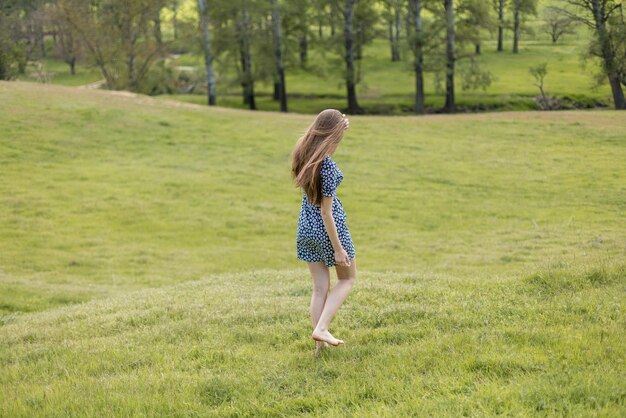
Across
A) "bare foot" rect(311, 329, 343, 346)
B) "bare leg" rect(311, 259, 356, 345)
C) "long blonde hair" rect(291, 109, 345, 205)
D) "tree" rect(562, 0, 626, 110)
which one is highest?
"tree" rect(562, 0, 626, 110)

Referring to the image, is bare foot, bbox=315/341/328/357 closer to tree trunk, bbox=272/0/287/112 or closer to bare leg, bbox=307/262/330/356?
bare leg, bbox=307/262/330/356

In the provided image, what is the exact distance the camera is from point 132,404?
5.74 metres

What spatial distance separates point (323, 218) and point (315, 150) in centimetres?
66

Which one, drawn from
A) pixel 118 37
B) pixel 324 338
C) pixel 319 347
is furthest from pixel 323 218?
pixel 118 37

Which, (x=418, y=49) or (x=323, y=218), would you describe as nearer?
(x=323, y=218)

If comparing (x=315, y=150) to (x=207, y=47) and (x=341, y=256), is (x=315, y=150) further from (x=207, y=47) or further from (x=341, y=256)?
(x=207, y=47)

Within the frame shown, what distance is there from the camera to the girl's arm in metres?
6.39

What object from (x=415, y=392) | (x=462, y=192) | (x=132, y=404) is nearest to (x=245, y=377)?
(x=132, y=404)

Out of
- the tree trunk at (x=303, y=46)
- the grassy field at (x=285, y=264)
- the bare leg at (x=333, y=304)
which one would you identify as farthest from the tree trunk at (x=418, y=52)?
the bare leg at (x=333, y=304)

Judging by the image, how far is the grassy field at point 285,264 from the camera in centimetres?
587

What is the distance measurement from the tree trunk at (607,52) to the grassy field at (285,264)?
8007mm

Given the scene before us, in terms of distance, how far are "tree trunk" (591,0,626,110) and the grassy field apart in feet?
26.3

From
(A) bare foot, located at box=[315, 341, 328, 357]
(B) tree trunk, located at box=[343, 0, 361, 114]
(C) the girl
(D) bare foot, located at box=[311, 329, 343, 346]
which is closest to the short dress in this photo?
(C) the girl

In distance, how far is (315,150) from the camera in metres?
6.48
